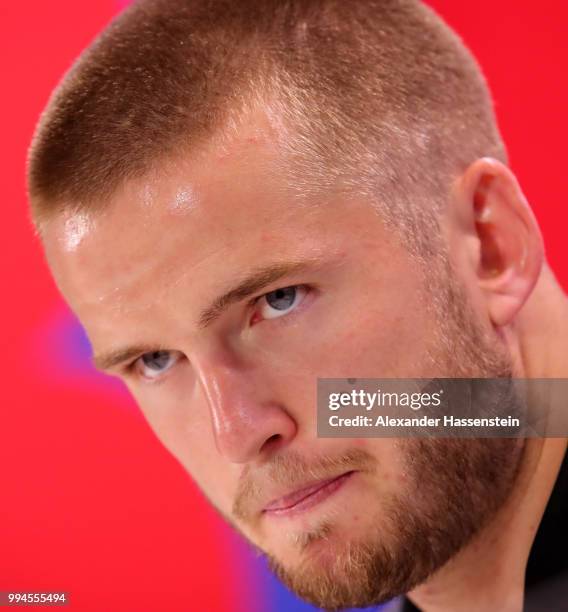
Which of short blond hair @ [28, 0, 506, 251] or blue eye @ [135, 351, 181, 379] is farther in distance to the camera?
blue eye @ [135, 351, 181, 379]

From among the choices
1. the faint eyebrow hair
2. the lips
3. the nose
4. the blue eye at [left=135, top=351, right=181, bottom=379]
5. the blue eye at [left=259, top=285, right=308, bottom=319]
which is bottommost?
the lips

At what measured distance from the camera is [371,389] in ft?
2.98

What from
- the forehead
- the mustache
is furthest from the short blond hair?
the mustache

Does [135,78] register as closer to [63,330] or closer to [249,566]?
[63,330]

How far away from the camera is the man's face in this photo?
870 mm

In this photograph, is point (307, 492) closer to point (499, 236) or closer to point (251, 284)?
point (251, 284)

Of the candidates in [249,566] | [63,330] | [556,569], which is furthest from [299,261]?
[249,566]

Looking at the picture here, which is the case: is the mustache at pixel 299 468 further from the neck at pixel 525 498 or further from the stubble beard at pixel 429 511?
the neck at pixel 525 498

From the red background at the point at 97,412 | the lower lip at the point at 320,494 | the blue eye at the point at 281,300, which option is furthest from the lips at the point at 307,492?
the red background at the point at 97,412

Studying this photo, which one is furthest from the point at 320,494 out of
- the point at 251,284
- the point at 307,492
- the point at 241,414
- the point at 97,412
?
the point at 97,412

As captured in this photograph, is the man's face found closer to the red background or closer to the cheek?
the cheek

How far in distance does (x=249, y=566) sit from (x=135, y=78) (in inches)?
39.0

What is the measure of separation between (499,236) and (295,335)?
0.28 m

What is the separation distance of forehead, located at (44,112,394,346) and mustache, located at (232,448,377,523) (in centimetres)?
20
